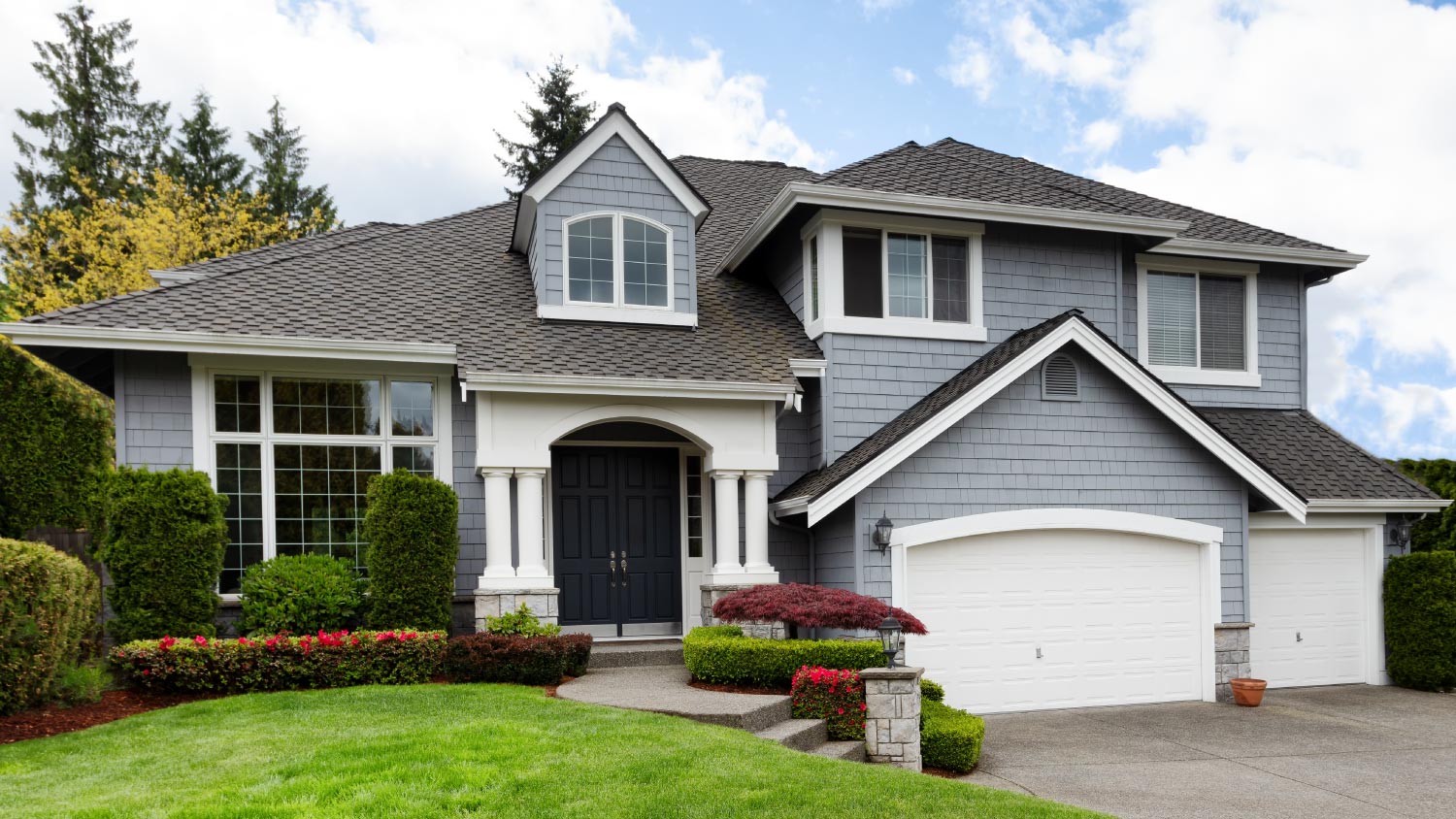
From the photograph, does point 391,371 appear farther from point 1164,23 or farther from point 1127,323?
point 1164,23

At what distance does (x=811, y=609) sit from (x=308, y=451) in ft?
19.4

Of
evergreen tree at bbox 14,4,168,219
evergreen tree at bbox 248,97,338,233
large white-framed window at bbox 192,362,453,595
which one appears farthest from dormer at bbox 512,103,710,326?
evergreen tree at bbox 248,97,338,233

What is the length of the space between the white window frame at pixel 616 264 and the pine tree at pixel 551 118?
1685cm

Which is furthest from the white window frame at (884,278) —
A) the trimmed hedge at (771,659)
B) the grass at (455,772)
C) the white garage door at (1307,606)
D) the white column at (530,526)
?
the grass at (455,772)

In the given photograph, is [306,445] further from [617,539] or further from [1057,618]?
[1057,618]

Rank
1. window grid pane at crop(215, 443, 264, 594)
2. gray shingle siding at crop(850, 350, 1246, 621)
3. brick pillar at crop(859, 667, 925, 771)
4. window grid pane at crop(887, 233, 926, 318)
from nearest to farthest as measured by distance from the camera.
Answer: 1. brick pillar at crop(859, 667, 925, 771)
2. window grid pane at crop(215, 443, 264, 594)
3. gray shingle siding at crop(850, 350, 1246, 621)
4. window grid pane at crop(887, 233, 926, 318)

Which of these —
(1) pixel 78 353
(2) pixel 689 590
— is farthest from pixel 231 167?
(2) pixel 689 590

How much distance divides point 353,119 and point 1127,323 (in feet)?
82.4

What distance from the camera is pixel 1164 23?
13320mm

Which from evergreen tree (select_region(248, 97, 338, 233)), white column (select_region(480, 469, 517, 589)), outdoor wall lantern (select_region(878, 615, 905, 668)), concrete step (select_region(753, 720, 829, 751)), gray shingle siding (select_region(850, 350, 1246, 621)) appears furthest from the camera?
evergreen tree (select_region(248, 97, 338, 233))

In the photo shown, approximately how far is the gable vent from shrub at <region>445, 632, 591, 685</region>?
6.11 m

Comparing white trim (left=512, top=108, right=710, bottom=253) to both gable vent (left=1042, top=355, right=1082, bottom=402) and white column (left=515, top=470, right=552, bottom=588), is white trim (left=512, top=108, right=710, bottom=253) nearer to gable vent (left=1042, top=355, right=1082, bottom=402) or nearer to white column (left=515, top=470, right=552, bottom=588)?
white column (left=515, top=470, right=552, bottom=588)

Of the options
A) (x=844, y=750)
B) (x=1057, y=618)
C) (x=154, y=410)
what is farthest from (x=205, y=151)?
(x=844, y=750)

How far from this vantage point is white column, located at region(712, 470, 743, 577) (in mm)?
11094
